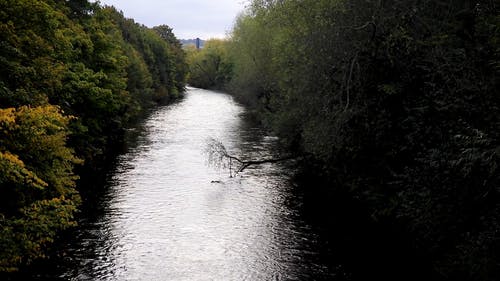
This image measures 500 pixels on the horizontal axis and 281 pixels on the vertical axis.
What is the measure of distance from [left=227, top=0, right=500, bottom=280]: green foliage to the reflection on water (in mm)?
3844

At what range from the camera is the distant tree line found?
13242mm

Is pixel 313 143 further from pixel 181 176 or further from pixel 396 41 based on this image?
pixel 181 176

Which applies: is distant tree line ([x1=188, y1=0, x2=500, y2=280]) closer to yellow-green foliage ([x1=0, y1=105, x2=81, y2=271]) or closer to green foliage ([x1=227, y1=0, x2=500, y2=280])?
green foliage ([x1=227, y1=0, x2=500, y2=280])

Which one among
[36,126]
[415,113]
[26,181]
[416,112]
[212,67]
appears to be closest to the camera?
[36,126]

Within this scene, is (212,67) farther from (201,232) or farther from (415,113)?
(415,113)

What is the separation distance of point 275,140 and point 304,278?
2532 centimetres

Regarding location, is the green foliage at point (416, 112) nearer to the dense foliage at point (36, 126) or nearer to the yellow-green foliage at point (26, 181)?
the dense foliage at point (36, 126)

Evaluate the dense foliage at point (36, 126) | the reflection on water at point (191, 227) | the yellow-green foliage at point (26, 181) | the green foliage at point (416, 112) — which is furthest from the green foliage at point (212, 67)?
the yellow-green foliage at point (26, 181)

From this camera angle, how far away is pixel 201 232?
2108 cm

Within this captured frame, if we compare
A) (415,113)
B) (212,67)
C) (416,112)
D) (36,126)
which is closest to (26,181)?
(36,126)

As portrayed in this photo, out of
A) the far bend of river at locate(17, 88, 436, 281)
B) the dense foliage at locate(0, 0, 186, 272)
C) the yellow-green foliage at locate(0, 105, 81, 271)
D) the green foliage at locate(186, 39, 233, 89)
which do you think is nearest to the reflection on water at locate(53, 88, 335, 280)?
the far bend of river at locate(17, 88, 436, 281)

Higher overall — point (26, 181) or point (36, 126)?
point (36, 126)

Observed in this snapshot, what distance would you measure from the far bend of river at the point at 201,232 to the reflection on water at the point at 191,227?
1.5 inches

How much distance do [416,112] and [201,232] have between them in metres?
10.2
